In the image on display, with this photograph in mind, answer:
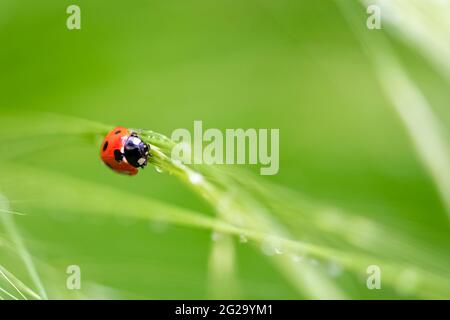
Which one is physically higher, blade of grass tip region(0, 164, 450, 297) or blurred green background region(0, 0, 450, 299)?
blurred green background region(0, 0, 450, 299)

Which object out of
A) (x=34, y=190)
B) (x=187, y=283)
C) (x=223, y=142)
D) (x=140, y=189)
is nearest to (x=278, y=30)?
(x=223, y=142)

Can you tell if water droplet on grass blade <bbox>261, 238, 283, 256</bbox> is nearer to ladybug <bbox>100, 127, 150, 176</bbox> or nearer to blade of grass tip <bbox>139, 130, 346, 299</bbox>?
blade of grass tip <bbox>139, 130, 346, 299</bbox>

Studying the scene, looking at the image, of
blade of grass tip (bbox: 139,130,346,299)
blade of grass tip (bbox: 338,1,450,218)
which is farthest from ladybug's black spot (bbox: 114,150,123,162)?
blade of grass tip (bbox: 338,1,450,218)

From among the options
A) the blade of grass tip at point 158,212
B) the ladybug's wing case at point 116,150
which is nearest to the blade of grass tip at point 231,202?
the blade of grass tip at point 158,212

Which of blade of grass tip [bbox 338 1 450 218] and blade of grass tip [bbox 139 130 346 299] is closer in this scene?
blade of grass tip [bbox 139 130 346 299]

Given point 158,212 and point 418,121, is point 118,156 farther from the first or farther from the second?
point 418,121

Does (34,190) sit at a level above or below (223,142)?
below

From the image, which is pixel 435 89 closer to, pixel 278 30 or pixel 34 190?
pixel 278 30
